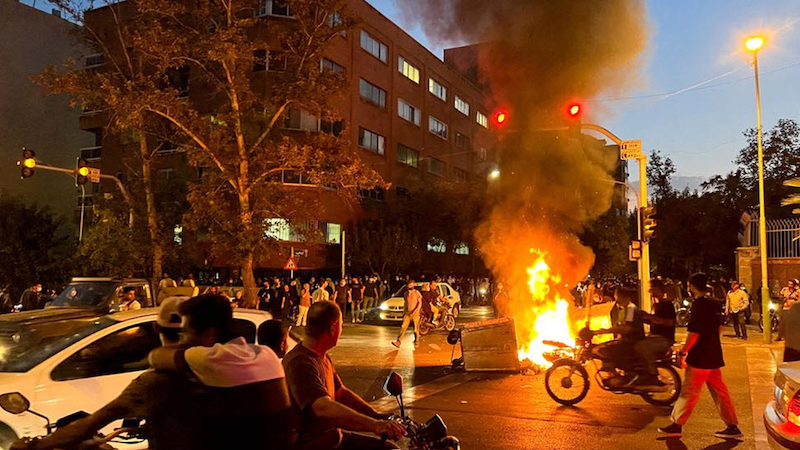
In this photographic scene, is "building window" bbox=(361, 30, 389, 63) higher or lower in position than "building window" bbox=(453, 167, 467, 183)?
higher

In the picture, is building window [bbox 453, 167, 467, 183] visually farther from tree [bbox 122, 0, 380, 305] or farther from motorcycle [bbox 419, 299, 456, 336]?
tree [bbox 122, 0, 380, 305]

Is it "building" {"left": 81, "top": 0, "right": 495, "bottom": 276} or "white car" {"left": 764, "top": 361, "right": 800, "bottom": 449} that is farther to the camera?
"building" {"left": 81, "top": 0, "right": 495, "bottom": 276}

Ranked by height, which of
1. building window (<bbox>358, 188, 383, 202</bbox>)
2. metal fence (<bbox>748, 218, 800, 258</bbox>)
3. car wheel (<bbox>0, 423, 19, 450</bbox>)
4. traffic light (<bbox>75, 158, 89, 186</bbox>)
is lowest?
car wheel (<bbox>0, 423, 19, 450</bbox>)

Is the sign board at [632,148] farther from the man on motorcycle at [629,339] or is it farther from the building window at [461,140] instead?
the building window at [461,140]

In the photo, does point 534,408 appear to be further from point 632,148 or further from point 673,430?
point 632,148

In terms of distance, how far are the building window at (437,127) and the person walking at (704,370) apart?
3811 cm

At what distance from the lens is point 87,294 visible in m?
12.7

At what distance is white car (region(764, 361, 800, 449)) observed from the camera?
465cm

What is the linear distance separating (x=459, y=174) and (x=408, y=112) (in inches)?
392

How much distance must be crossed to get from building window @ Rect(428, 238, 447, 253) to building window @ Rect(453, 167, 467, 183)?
26.5ft

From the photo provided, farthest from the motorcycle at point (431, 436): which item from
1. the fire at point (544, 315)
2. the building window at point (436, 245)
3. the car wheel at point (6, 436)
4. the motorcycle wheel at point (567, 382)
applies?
the building window at point (436, 245)

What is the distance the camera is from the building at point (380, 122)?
3059 centimetres

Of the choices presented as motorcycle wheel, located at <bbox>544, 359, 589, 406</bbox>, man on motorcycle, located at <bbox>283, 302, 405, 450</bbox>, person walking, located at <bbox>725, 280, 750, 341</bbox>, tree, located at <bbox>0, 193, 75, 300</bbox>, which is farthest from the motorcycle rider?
tree, located at <bbox>0, 193, 75, 300</bbox>

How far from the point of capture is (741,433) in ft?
22.5
